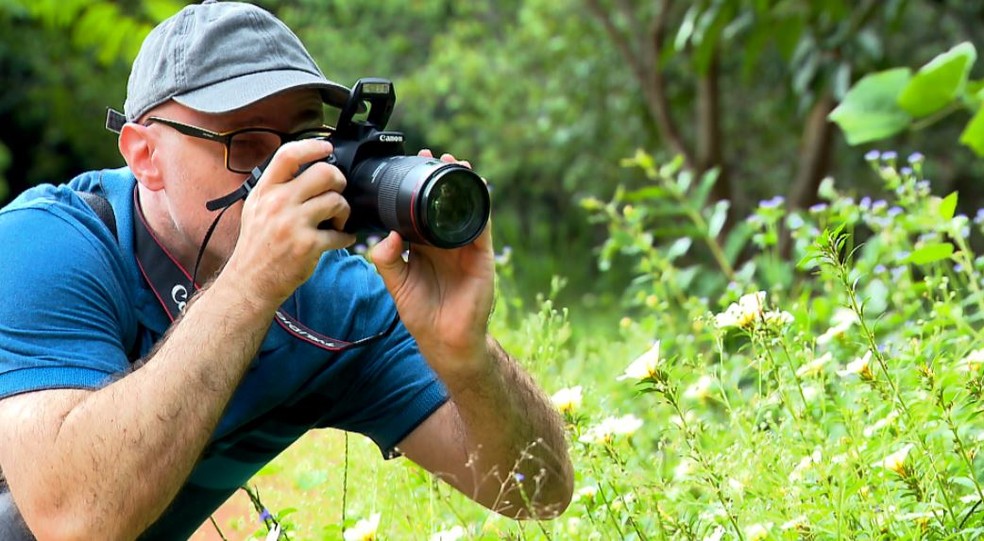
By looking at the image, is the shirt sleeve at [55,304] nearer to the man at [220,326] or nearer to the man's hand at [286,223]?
the man at [220,326]

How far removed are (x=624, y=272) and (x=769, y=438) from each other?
6.82 metres

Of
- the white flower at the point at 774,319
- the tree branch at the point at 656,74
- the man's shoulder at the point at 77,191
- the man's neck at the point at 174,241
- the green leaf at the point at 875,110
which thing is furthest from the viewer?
the tree branch at the point at 656,74

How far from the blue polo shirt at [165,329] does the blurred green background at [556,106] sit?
2830 mm

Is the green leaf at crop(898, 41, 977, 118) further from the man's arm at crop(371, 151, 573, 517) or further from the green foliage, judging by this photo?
the man's arm at crop(371, 151, 573, 517)

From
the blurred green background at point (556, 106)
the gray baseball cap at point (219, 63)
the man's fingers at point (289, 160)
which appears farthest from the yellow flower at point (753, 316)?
the blurred green background at point (556, 106)

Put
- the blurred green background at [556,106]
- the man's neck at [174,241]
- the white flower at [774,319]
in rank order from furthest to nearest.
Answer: the blurred green background at [556,106] < the man's neck at [174,241] < the white flower at [774,319]

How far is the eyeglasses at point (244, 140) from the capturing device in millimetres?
1736

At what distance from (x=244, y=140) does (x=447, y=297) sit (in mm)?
357

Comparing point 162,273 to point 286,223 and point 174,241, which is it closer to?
point 174,241

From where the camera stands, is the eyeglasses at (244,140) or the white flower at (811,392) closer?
the eyeglasses at (244,140)

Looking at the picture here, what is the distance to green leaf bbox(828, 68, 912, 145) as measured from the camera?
55 centimetres

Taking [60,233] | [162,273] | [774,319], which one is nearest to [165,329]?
[162,273]

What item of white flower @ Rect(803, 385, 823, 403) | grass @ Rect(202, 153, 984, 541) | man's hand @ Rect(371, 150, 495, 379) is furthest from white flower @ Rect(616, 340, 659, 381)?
white flower @ Rect(803, 385, 823, 403)

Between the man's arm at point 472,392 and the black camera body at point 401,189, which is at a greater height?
the black camera body at point 401,189
